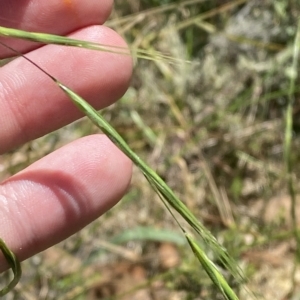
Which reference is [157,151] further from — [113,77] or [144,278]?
[113,77]

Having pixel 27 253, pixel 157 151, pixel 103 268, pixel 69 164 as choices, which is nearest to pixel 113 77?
pixel 69 164

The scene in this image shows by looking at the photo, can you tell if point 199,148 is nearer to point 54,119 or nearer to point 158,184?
point 54,119

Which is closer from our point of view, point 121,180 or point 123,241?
point 121,180

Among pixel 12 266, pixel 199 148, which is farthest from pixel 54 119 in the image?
pixel 199 148

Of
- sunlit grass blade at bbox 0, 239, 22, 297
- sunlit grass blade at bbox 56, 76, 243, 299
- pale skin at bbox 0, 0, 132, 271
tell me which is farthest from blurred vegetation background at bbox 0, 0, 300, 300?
sunlit grass blade at bbox 56, 76, 243, 299

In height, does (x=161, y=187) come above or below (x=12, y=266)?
above

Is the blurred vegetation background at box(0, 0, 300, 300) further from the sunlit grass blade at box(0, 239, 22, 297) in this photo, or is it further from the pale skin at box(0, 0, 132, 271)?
the sunlit grass blade at box(0, 239, 22, 297)
